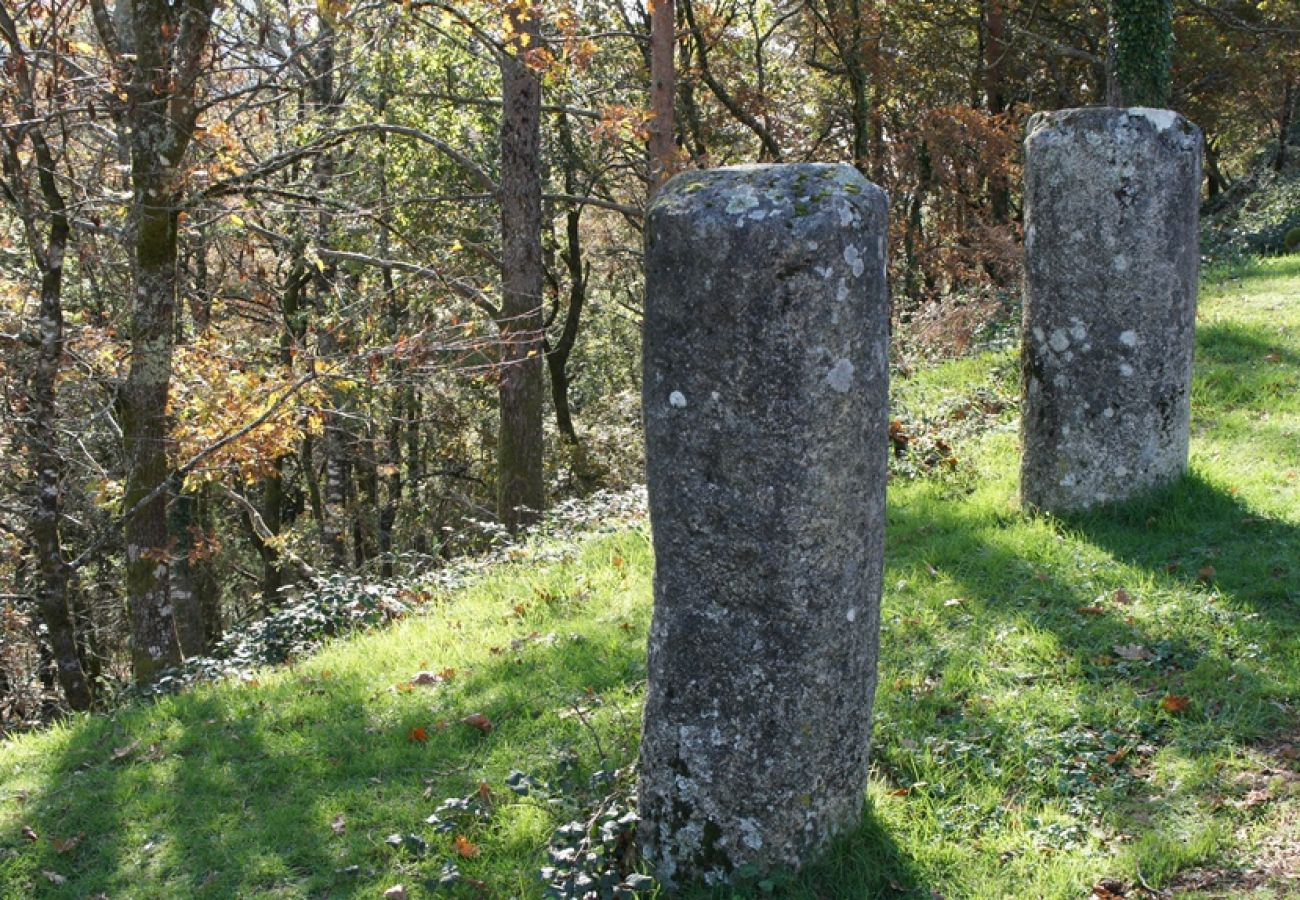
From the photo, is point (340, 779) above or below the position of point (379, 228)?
below

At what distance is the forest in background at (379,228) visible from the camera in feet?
29.8

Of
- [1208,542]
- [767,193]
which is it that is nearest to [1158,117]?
[1208,542]

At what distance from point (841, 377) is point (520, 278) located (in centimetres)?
979

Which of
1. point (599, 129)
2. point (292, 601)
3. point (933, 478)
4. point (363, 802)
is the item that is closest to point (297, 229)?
point (599, 129)

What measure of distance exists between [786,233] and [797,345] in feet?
1.27

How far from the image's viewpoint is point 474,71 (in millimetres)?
17688

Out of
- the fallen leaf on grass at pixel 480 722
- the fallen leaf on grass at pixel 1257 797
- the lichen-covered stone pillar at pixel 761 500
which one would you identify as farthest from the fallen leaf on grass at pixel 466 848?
the fallen leaf on grass at pixel 1257 797

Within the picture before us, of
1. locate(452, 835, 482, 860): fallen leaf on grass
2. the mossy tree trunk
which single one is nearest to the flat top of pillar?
locate(452, 835, 482, 860): fallen leaf on grass

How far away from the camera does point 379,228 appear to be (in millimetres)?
17188

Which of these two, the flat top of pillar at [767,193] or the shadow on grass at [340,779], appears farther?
the shadow on grass at [340,779]

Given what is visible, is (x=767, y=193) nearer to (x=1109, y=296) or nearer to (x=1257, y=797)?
(x=1257, y=797)

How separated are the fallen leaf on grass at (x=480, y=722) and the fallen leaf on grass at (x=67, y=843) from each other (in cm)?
194

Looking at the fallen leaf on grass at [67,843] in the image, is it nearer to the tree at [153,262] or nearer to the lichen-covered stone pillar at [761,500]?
the lichen-covered stone pillar at [761,500]

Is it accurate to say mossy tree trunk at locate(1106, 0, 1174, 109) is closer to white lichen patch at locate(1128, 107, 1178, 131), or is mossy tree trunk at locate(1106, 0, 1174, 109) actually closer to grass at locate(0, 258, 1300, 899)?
grass at locate(0, 258, 1300, 899)
